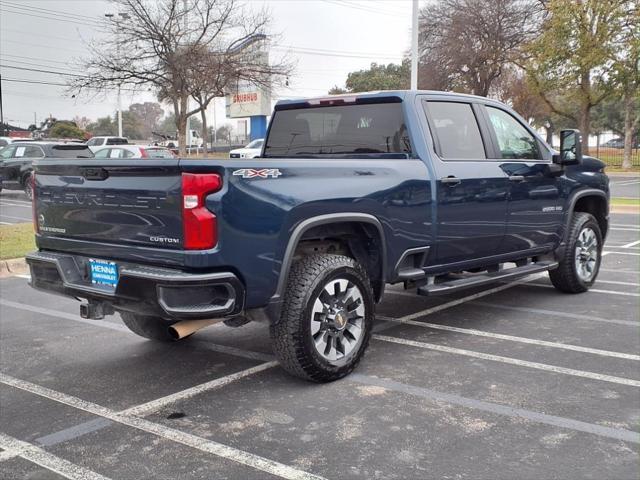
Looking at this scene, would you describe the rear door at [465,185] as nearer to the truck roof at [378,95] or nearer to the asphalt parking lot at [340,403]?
the truck roof at [378,95]

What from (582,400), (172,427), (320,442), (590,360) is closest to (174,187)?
(172,427)

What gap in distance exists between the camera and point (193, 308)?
369 cm

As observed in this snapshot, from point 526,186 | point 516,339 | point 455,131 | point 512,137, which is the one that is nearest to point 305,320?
point 516,339

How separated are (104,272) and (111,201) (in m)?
0.47

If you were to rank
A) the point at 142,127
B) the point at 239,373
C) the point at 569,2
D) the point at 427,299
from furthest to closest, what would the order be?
the point at 142,127
the point at 569,2
the point at 427,299
the point at 239,373

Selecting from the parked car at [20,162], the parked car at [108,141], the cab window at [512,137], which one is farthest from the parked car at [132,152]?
the cab window at [512,137]

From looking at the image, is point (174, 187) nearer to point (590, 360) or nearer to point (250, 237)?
point (250, 237)

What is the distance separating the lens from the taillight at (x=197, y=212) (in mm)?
3643

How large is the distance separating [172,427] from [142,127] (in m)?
105

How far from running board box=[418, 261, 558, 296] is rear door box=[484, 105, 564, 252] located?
20 cm

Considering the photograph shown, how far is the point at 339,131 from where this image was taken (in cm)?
554

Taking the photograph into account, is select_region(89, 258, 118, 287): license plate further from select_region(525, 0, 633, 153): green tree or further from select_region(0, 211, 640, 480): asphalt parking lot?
select_region(525, 0, 633, 153): green tree

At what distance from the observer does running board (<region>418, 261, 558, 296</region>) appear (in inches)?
204

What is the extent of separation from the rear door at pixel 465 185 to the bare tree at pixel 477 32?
33.6 metres
